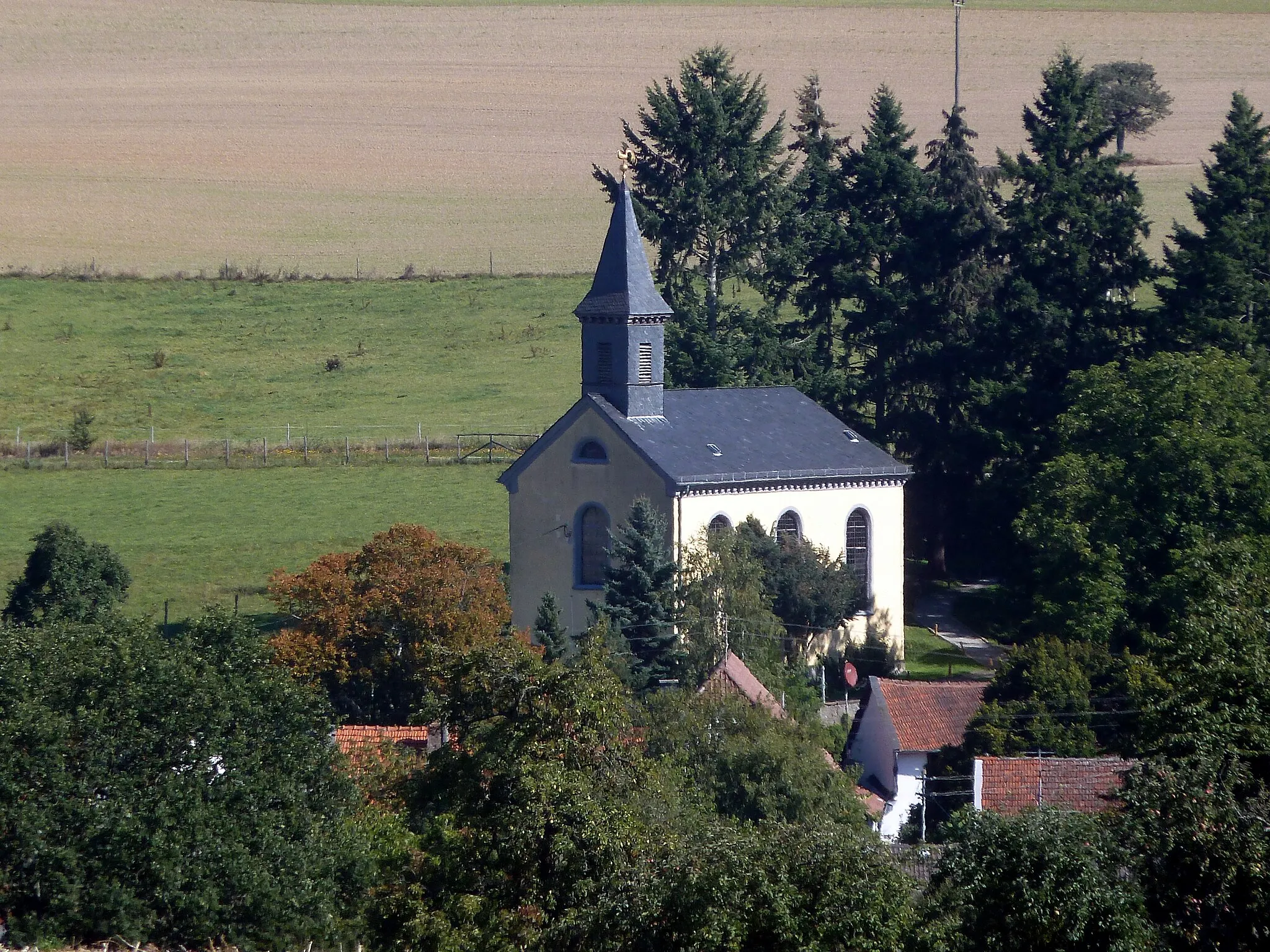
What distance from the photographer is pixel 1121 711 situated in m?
38.2

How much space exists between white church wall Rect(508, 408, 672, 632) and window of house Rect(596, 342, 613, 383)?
1013mm

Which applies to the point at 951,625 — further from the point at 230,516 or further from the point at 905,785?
the point at 230,516

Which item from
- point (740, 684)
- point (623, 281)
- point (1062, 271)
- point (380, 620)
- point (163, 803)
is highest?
point (1062, 271)

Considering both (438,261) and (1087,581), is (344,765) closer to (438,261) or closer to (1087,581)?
(1087,581)

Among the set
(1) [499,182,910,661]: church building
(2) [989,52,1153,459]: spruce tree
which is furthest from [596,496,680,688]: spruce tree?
(2) [989,52,1153,459]: spruce tree

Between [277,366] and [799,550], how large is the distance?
112ft

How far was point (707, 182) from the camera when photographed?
7200cm

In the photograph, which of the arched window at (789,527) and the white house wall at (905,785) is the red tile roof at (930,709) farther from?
the arched window at (789,527)

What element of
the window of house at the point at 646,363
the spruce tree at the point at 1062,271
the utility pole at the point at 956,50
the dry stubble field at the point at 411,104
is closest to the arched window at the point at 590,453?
the window of house at the point at 646,363

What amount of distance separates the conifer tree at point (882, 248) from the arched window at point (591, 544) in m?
14.8

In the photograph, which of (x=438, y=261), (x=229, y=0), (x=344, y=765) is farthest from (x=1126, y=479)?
(x=229, y=0)

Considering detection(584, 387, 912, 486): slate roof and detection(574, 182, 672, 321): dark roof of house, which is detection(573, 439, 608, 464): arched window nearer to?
detection(584, 387, 912, 486): slate roof

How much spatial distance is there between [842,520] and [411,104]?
60.7m

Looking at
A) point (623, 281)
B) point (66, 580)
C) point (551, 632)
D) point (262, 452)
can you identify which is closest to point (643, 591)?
point (551, 632)
